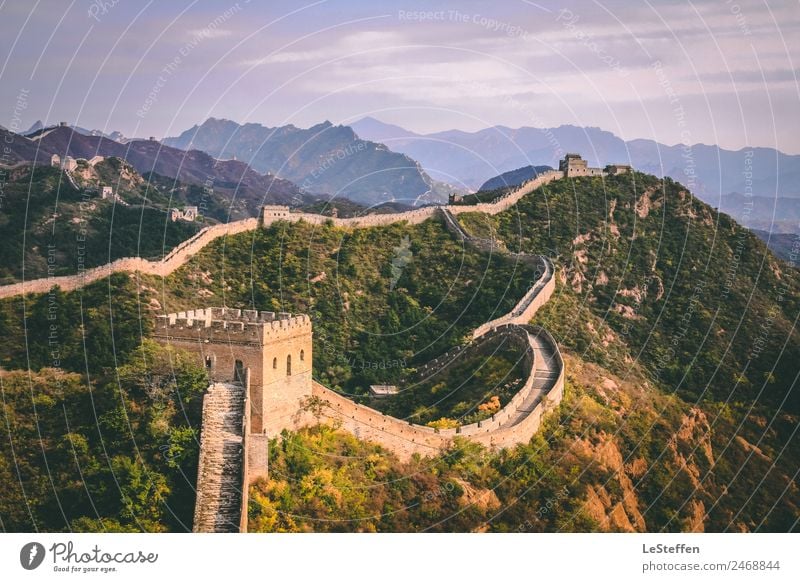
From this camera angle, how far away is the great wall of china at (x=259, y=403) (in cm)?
3519

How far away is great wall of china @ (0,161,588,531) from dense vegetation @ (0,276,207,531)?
59 cm

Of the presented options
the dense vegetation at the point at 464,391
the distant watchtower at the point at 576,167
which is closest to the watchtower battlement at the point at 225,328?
the dense vegetation at the point at 464,391

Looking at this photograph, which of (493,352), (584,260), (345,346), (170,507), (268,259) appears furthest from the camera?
(584,260)

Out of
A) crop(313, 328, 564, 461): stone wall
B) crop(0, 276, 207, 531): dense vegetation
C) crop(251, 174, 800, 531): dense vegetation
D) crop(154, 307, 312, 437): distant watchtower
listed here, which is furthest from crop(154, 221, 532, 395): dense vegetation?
crop(154, 307, 312, 437): distant watchtower

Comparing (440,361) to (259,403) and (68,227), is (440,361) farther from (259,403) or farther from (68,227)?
(68,227)

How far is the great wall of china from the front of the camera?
115 feet

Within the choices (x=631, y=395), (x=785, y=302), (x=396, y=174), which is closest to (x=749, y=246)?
(x=785, y=302)

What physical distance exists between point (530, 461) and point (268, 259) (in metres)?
24.8

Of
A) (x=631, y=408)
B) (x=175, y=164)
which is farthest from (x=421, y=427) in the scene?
(x=175, y=164)

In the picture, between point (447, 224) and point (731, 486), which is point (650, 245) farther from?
point (731, 486)

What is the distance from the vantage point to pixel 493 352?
180 feet

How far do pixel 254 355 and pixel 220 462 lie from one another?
3.81 meters

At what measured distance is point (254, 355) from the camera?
125ft

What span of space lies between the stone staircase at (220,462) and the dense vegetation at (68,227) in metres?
35.6
